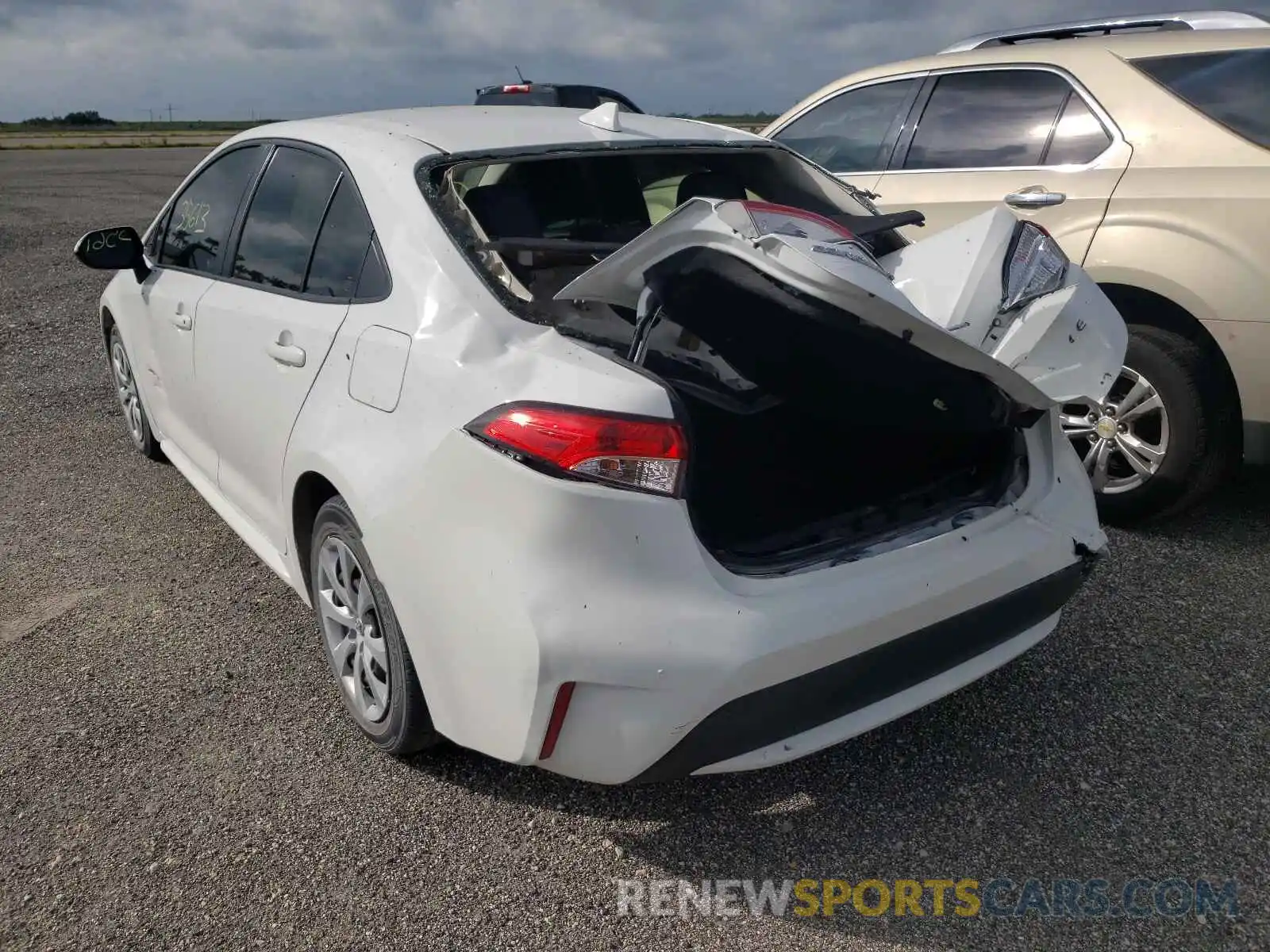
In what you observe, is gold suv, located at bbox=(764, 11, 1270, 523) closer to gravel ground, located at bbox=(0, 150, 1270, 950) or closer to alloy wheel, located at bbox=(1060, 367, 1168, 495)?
alloy wheel, located at bbox=(1060, 367, 1168, 495)

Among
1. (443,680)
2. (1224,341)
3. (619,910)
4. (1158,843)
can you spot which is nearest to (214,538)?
(443,680)

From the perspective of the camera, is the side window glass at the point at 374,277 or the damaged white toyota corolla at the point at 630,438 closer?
the damaged white toyota corolla at the point at 630,438

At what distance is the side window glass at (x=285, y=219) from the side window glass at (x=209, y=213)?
17 cm

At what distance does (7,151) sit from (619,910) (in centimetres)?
3598

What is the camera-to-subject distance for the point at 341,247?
2717mm

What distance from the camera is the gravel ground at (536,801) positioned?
7.00ft

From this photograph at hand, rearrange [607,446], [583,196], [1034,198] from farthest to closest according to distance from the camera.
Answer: [1034,198] → [583,196] → [607,446]

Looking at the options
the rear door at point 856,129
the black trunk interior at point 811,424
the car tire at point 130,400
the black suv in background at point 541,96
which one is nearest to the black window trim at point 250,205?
the black trunk interior at point 811,424

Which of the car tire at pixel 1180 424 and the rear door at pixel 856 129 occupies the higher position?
the rear door at pixel 856 129

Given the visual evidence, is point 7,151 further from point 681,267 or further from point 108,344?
point 681,267

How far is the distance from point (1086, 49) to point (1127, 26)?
59cm

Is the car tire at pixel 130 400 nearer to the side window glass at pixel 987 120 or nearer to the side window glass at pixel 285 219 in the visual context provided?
the side window glass at pixel 285 219

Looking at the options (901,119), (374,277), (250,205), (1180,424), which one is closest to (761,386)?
(374,277)

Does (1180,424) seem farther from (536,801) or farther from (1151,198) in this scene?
(536,801)
